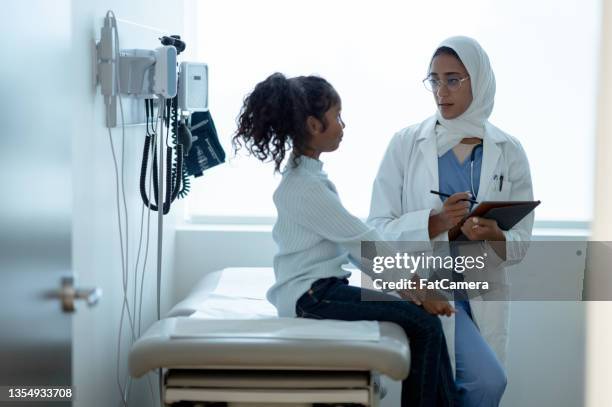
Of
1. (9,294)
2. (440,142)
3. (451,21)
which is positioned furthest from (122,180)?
(451,21)

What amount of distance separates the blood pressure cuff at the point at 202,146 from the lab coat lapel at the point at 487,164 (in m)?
0.82

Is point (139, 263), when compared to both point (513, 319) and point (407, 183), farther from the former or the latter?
point (513, 319)

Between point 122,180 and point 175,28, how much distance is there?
33.9 inches

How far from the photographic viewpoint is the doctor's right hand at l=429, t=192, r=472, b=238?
8.32ft

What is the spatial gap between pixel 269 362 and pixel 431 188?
101 centimetres

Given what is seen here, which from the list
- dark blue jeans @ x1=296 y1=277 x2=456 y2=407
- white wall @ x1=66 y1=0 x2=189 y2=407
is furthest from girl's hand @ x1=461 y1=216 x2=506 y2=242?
white wall @ x1=66 y1=0 x2=189 y2=407

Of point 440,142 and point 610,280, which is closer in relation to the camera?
point 440,142

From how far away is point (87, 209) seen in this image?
2.17 meters

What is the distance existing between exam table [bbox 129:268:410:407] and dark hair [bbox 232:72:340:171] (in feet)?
1.61

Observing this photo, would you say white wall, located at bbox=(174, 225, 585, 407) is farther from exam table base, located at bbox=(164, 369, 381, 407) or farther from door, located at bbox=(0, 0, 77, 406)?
door, located at bbox=(0, 0, 77, 406)

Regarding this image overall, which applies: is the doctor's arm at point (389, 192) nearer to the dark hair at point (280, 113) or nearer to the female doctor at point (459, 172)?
the female doctor at point (459, 172)

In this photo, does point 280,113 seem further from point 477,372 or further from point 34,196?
point 34,196

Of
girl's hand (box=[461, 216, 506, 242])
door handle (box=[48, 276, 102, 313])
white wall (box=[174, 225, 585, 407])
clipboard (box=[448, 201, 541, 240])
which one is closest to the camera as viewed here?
door handle (box=[48, 276, 102, 313])

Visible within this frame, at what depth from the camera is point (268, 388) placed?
195 centimetres
